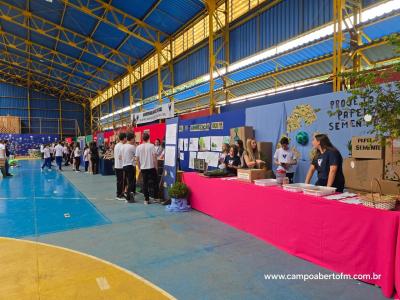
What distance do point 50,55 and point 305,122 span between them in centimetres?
2168

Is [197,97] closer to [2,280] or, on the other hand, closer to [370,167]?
[370,167]

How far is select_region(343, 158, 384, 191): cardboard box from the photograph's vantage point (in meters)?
3.46

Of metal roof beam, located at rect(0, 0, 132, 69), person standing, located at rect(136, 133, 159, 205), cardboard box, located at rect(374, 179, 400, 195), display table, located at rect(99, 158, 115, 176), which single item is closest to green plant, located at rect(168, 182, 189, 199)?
person standing, located at rect(136, 133, 159, 205)

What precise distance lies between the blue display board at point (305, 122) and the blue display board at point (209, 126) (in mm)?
374

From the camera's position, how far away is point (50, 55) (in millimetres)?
21484

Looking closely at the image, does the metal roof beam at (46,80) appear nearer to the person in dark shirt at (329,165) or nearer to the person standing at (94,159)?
the person standing at (94,159)

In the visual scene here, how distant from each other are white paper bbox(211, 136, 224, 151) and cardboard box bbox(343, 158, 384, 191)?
3548 mm

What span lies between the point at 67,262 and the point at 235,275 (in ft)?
6.21

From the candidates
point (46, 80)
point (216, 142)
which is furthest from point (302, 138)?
point (46, 80)

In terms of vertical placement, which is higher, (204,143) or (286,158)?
(204,143)

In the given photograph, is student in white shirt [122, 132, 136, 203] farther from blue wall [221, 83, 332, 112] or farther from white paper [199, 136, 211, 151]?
blue wall [221, 83, 332, 112]

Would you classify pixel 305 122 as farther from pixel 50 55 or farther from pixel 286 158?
pixel 50 55

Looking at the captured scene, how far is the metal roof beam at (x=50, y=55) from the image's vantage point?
18938mm

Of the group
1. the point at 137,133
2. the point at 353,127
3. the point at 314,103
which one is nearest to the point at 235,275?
the point at 353,127
